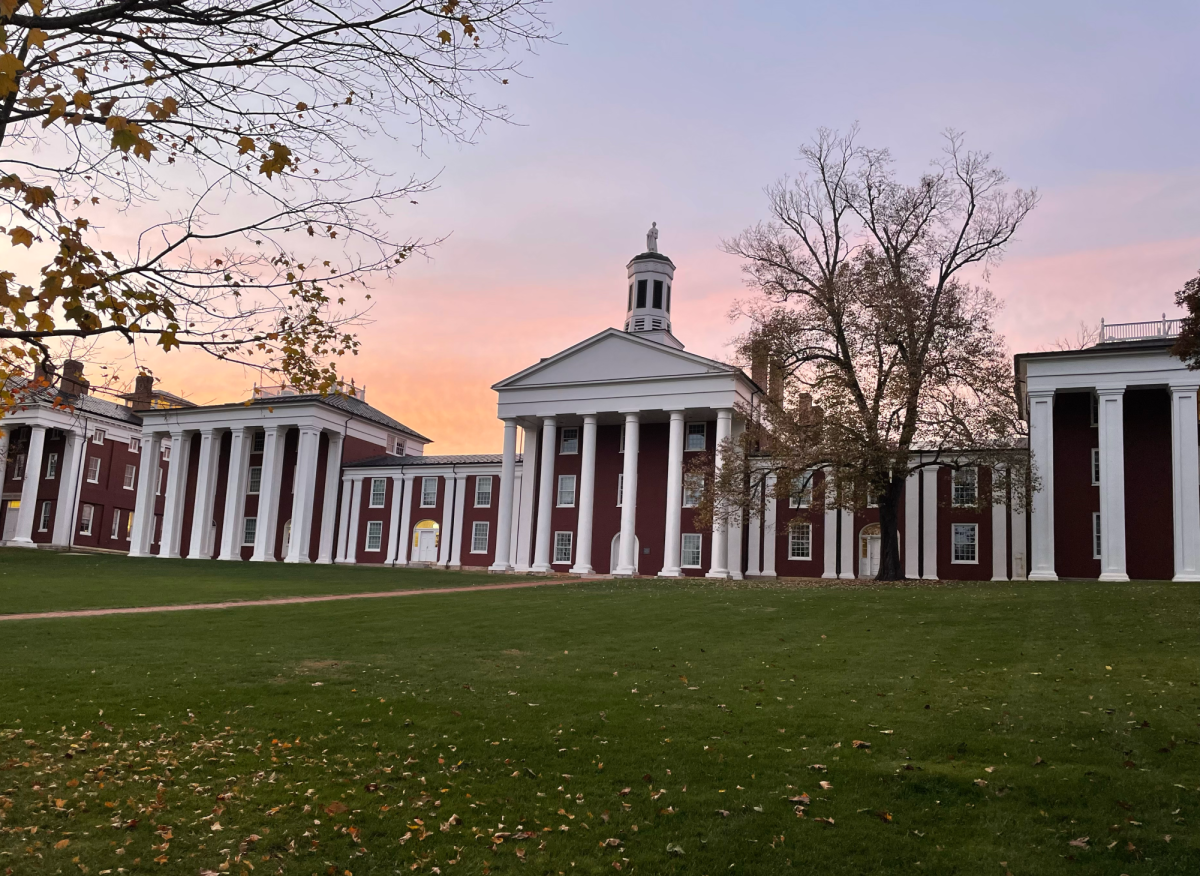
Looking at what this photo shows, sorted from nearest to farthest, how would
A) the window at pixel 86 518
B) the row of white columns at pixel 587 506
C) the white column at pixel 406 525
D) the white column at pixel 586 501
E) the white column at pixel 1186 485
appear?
the white column at pixel 1186 485, the row of white columns at pixel 587 506, the white column at pixel 586 501, the white column at pixel 406 525, the window at pixel 86 518

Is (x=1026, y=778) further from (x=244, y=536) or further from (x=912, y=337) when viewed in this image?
(x=244, y=536)

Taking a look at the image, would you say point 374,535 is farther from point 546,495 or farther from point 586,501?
point 586,501

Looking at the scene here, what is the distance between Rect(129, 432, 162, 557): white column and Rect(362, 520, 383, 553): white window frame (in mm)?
14765

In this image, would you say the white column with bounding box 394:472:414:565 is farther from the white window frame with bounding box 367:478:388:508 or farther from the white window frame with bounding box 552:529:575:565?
the white window frame with bounding box 552:529:575:565

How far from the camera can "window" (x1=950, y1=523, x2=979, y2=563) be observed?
147 ft

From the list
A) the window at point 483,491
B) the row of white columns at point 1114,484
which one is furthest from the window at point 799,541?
the window at point 483,491

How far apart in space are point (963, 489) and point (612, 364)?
18419 mm

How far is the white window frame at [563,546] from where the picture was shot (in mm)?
53000

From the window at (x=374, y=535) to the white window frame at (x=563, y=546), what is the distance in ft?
48.9

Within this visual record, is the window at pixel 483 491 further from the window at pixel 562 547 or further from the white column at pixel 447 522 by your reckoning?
the window at pixel 562 547

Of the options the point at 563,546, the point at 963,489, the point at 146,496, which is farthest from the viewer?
the point at 146,496

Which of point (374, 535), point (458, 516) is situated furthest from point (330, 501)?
point (458, 516)

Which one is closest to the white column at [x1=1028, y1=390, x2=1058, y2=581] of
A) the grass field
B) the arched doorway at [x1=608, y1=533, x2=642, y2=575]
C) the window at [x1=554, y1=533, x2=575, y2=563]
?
the arched doorway at [x1=608, y1=533, x2=642, y2=575]

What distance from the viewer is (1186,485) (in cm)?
3816
